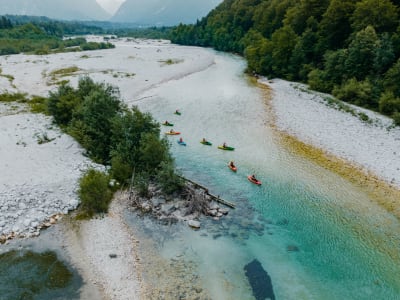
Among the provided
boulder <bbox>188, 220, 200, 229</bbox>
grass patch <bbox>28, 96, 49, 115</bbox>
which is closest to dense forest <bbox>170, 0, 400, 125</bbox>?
boulder <bbox>188, 220, 200, 229</bbox>

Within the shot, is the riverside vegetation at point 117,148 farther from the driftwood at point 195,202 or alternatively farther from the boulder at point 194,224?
the boulder at point 194,224

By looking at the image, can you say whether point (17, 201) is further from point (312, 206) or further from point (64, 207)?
point (312, 206)

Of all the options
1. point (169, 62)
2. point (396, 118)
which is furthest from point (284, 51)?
point (169, 62)

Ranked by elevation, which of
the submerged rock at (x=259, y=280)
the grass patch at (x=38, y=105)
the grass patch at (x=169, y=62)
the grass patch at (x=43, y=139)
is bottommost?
the submerged rock at (x=259, y=280)

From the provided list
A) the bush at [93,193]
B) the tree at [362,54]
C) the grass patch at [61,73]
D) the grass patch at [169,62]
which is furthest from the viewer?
the grass patch at [169,62]

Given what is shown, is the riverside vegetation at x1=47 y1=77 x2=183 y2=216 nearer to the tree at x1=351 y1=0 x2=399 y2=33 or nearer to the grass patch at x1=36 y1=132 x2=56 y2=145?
the grass patch at x1=36 y1=132 x2=56 y2=145

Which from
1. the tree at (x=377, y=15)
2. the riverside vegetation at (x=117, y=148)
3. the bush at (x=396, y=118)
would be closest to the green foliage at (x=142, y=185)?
the riverside vegetation at (x=117, y=148)
